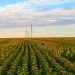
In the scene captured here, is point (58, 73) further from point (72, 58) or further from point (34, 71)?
point (72, 58)

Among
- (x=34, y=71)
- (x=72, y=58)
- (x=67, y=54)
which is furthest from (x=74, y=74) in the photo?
(x=67, y=54)

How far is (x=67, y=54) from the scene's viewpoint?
32.3m

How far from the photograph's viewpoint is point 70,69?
68.9ft

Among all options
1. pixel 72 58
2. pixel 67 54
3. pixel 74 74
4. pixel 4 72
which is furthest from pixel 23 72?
pixel 67 54

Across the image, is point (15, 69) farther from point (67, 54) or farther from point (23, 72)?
point (67, 54)

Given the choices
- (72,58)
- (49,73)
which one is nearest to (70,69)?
(49,73)

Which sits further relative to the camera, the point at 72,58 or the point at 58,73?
the point at 72,58

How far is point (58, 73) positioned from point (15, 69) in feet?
12.3

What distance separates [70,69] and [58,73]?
2.73 metres

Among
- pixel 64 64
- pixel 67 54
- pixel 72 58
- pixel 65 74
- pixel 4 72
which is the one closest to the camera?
pixel 65 74

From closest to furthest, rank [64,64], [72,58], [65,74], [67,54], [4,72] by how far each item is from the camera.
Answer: [65,74]
[4,72]
[64,64]
[72,58]
[67,54]

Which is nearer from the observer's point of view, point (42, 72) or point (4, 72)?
point (42, 72)

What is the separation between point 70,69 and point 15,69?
4420 millimetres

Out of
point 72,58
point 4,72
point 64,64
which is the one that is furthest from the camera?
point 72,58
